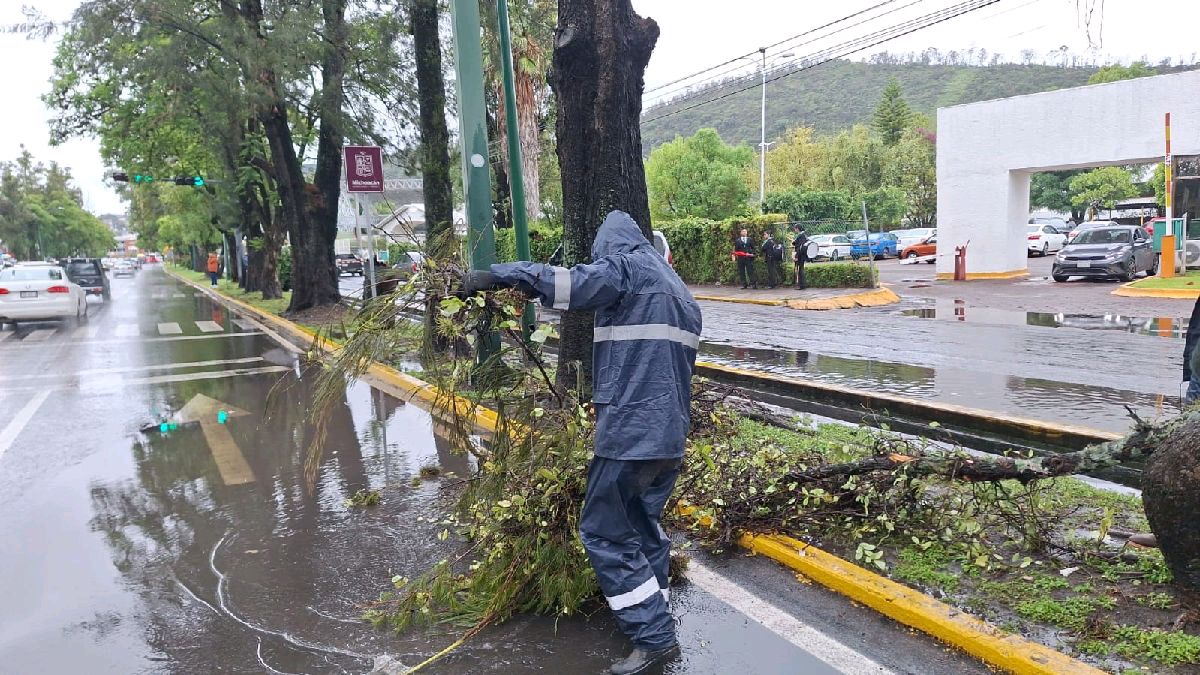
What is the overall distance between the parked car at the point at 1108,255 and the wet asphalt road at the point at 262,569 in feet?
64.1

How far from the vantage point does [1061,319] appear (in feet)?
48.5

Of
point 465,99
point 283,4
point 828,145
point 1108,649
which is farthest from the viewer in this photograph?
point 828,145

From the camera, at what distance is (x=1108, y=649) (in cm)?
327

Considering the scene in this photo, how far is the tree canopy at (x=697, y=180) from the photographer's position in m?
47.2

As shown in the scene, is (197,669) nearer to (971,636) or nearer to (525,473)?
(525,473)

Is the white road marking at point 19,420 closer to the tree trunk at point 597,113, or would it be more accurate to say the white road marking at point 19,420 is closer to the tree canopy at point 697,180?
the tree trunk at point 597,113

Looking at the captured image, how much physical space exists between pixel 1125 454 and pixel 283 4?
620 inches

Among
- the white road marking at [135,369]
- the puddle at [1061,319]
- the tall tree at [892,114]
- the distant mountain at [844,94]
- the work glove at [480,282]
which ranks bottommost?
the white road marking at [135,369]

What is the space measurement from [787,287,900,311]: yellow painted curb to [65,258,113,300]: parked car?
25615 mm

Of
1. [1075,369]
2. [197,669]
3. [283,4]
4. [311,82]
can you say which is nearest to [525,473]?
[197,669]

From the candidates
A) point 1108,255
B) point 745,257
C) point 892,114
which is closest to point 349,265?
point 745,257

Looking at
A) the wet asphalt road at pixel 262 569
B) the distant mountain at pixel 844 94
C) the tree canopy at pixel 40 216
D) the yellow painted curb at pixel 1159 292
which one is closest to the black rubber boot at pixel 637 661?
the wet asphalt road at pixel 262 569

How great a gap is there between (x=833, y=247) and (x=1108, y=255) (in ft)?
52.5

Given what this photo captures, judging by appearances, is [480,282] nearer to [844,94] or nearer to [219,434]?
[219,434]
